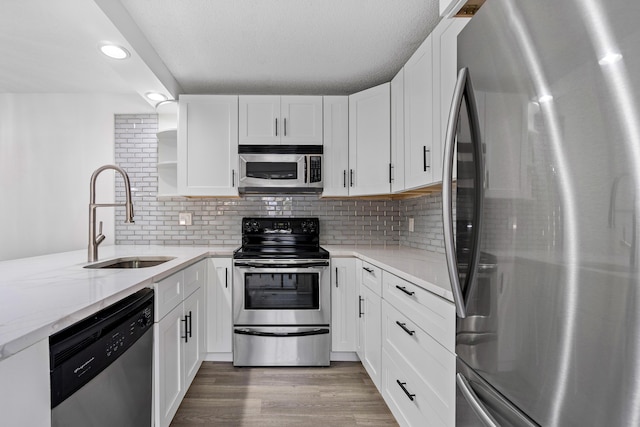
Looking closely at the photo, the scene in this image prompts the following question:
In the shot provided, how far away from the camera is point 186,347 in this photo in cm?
217

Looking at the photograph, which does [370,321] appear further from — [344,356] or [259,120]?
[259,120]

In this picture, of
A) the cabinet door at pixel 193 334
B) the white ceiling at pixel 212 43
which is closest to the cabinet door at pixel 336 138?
the white ceiling at pixel 212 43

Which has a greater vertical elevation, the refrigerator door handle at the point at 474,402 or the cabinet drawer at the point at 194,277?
the cabinet drawer at the point at 194,277

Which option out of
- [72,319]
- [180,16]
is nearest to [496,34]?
[72,319]

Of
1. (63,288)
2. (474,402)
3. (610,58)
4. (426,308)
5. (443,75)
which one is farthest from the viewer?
(443,75)

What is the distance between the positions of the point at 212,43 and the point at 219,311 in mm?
1936

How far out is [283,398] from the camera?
227 cm

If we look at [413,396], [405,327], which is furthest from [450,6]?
[413,396]

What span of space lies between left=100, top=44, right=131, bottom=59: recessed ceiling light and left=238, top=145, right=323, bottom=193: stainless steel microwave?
106 centimetres

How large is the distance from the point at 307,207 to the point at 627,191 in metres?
2.91

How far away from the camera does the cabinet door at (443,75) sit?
1699 mm

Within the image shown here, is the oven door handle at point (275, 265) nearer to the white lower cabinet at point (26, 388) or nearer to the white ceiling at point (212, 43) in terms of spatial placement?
the white ceiling at point (212, 43)

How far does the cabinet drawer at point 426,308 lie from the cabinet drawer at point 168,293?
3.83 feet

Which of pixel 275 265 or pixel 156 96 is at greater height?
pixel 156 96
